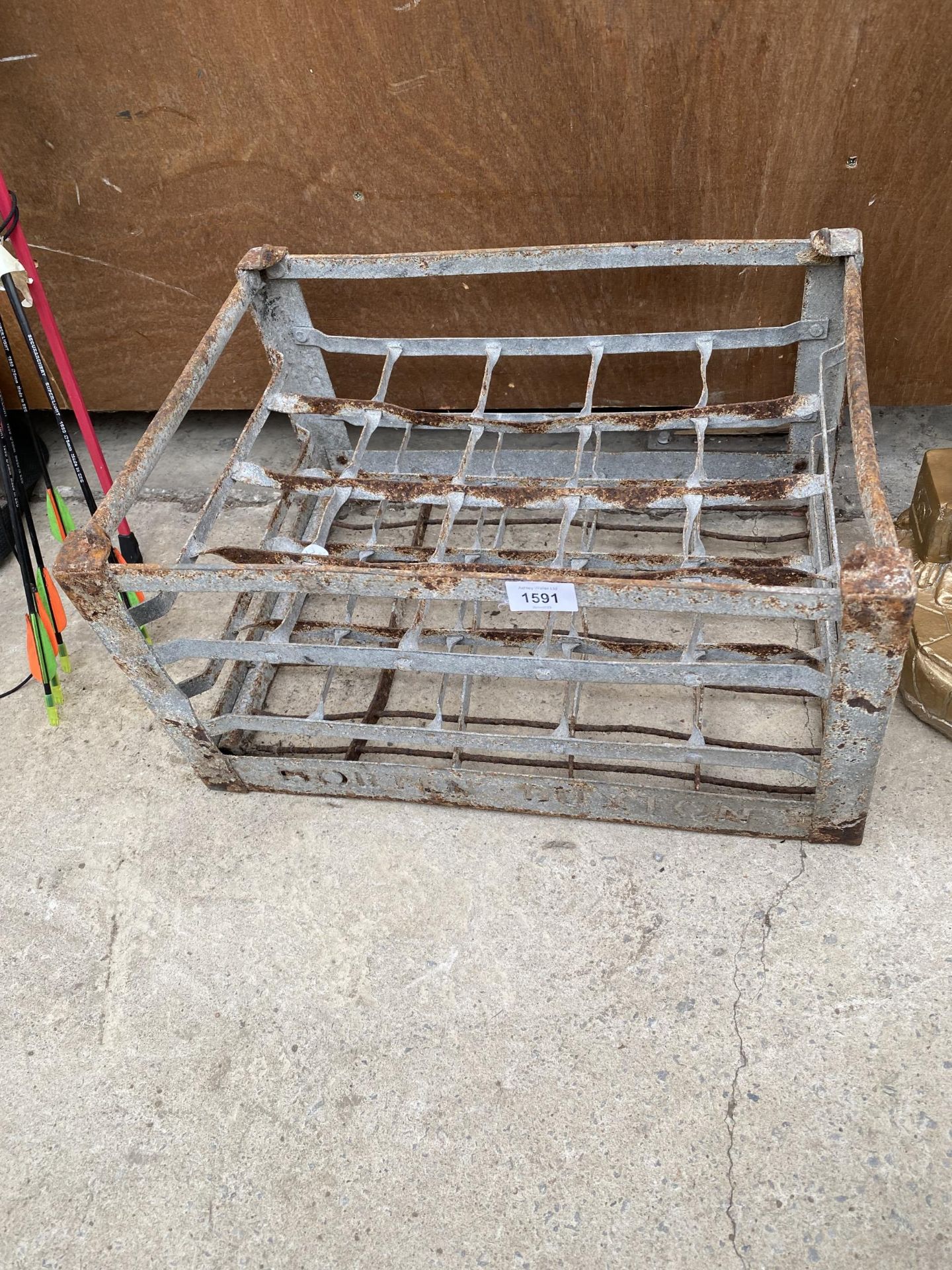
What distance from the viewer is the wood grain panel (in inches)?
70.1

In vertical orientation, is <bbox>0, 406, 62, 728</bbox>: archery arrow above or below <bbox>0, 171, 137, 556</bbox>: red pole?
below

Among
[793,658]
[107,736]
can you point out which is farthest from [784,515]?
[107,736]

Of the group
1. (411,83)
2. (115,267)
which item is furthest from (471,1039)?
(115,267)

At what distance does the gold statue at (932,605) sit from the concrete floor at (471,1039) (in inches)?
3.0

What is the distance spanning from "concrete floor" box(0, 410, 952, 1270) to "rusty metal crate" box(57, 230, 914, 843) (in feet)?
0.46

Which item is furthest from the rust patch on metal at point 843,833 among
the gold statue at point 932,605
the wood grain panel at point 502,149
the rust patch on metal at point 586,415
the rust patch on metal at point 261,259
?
the rust patch on metal at point 261,259

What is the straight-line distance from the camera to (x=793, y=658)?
68.1 inches

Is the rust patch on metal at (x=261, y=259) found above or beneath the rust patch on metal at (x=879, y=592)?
above

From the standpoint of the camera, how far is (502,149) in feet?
6.54

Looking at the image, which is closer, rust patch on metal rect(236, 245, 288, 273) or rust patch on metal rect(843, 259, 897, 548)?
rust patch on metal rect(843, 259, 897, 548)

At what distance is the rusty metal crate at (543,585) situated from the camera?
4.46 feet

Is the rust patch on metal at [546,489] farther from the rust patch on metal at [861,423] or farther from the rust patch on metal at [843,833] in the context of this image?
the rust patch on metal at [843,833]

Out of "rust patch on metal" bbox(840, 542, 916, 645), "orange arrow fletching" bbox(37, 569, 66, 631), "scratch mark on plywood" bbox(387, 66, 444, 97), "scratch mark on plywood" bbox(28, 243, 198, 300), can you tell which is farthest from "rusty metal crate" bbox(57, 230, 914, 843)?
"scratch mark on plywood" bbox(28, 243, 198, 300)

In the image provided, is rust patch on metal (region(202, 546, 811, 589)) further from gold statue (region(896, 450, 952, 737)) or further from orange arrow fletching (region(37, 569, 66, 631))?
orange arrow fletching (region(37, 569, 66, 631))
